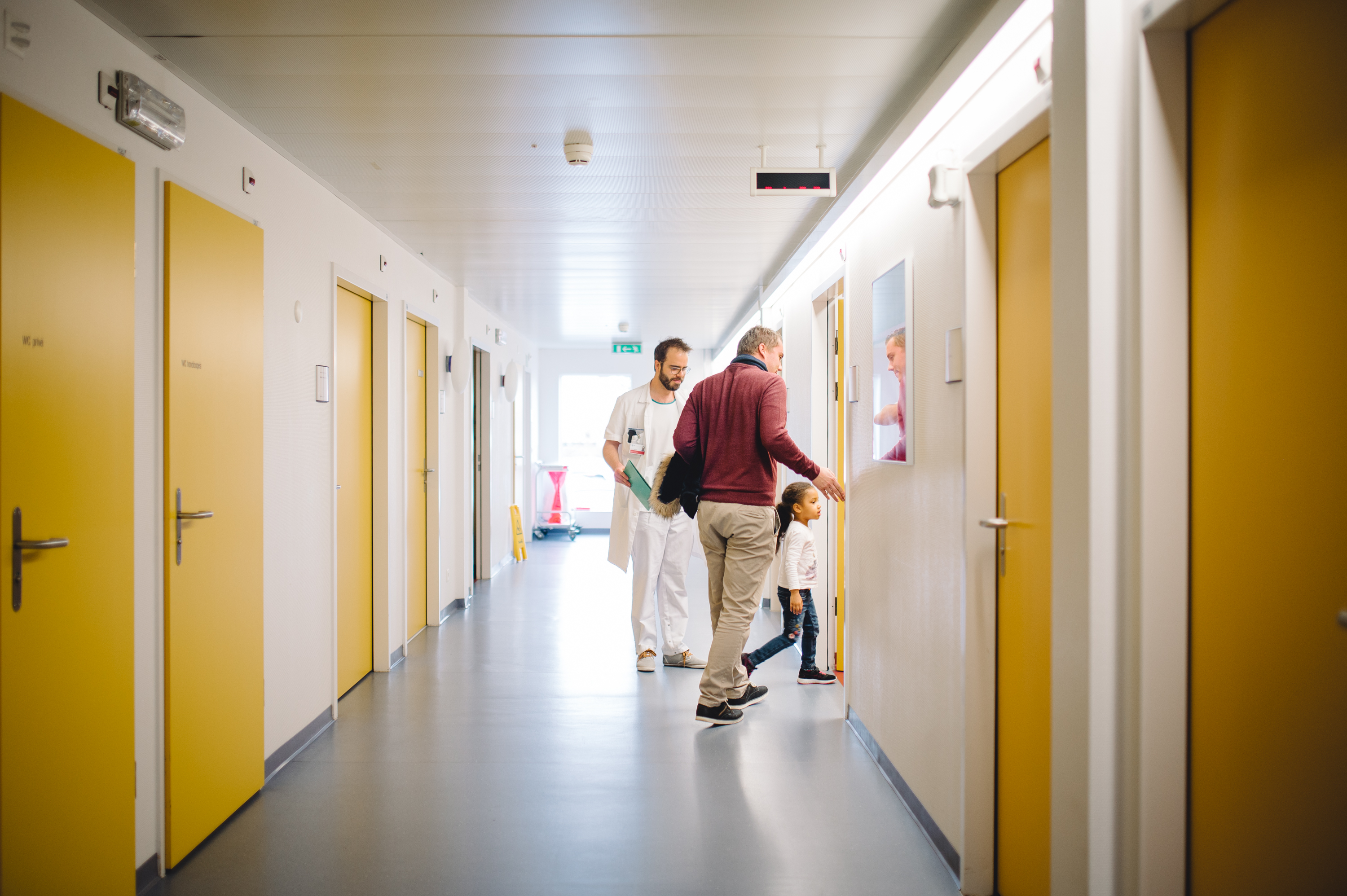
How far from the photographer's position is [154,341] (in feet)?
6.75

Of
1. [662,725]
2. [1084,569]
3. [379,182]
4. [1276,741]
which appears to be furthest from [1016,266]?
[379,182]

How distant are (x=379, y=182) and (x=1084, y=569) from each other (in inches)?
127

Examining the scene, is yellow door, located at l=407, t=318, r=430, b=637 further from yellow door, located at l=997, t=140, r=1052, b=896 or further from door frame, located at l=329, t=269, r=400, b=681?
yellow door, located at l=997, t=140, r=1052, b=896

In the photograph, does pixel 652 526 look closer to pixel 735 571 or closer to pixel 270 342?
pixel 735 571

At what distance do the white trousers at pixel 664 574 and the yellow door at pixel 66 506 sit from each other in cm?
254

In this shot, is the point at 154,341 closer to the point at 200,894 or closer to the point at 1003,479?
the point at 200,894

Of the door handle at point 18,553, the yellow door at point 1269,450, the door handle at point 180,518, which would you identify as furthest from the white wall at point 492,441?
the yellow door at point 1269,450

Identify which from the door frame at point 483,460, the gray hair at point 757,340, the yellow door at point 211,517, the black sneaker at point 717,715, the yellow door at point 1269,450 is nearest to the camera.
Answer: the yellow door at point 1269,450

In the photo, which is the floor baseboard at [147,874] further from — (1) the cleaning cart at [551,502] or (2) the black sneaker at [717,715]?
(1) the cleaning cart at [551,502]

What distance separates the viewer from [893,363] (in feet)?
8.54

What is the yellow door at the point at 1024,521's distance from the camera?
1729 mm

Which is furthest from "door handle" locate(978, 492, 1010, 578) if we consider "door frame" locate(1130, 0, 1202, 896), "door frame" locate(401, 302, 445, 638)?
"door frame" locate(401, 302, 445, 638)

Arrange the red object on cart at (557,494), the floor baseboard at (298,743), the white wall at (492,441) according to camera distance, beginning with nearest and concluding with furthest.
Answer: the floor baseboard at (298,743) → the white wall at (492,441) → the red object on cart at (557,494)

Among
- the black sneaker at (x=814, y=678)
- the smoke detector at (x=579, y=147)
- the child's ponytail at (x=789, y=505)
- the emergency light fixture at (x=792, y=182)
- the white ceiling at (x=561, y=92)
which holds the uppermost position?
the white ceiling at (x=561, y=92)
